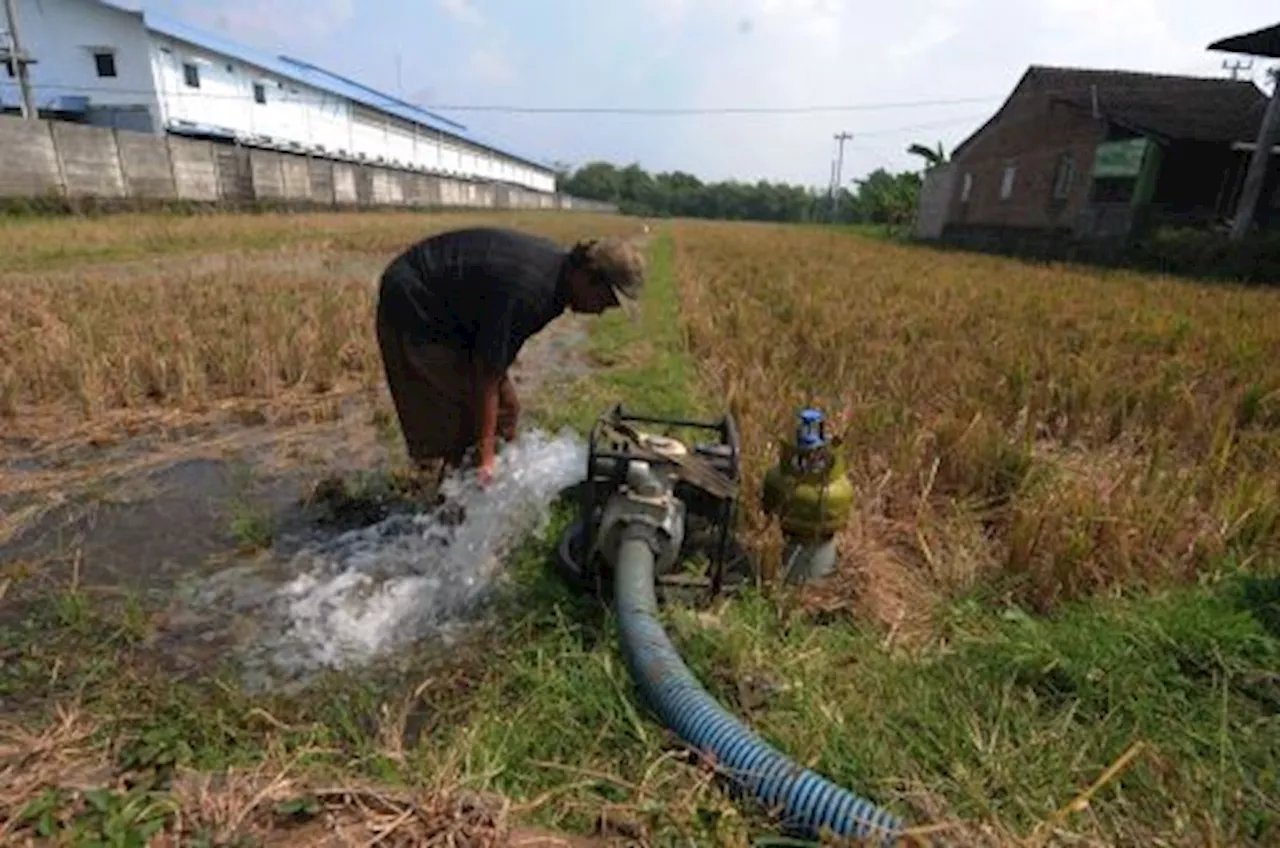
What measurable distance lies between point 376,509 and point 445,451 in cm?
48

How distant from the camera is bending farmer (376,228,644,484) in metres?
3.08

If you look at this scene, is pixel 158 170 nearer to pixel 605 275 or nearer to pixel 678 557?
pixel 605 275

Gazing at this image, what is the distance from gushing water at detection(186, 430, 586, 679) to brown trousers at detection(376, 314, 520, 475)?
0.59ft

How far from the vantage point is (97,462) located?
4406 millimetres

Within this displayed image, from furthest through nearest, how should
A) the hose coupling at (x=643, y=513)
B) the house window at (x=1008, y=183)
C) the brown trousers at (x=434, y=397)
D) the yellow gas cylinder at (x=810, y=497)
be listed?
the house window at (x=1008, y=183), the brown trousers at (x=434, y=397), the yellow gas cylinder at (x=810, y=497), the hose coupling at (x=643, y=513)

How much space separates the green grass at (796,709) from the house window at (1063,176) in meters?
25.5

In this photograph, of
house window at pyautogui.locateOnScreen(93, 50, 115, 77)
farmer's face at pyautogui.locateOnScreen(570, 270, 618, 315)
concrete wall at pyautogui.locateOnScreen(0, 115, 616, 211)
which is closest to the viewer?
farmer's face at pyautogui.locateOnScreen(570, 270, 618, 315)

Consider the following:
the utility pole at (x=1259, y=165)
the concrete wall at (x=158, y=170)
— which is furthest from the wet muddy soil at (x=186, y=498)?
the utility pole at (x=1259, y=165)

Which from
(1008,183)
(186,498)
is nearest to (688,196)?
(1008,183)

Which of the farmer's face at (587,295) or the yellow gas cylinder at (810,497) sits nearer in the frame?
the yellow gas cylinder at (810,497)

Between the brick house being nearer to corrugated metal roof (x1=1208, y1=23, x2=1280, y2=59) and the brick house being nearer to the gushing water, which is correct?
corrugated metal roof (x1=1208, y1=23, x2=1280, y2=59)

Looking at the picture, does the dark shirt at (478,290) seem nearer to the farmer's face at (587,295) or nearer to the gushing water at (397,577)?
the farmer's face at (587,295)

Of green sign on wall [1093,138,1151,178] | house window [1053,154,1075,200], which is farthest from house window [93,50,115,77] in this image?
green sign on wall [1093,138,1151,178]

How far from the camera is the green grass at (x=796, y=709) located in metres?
1.91
